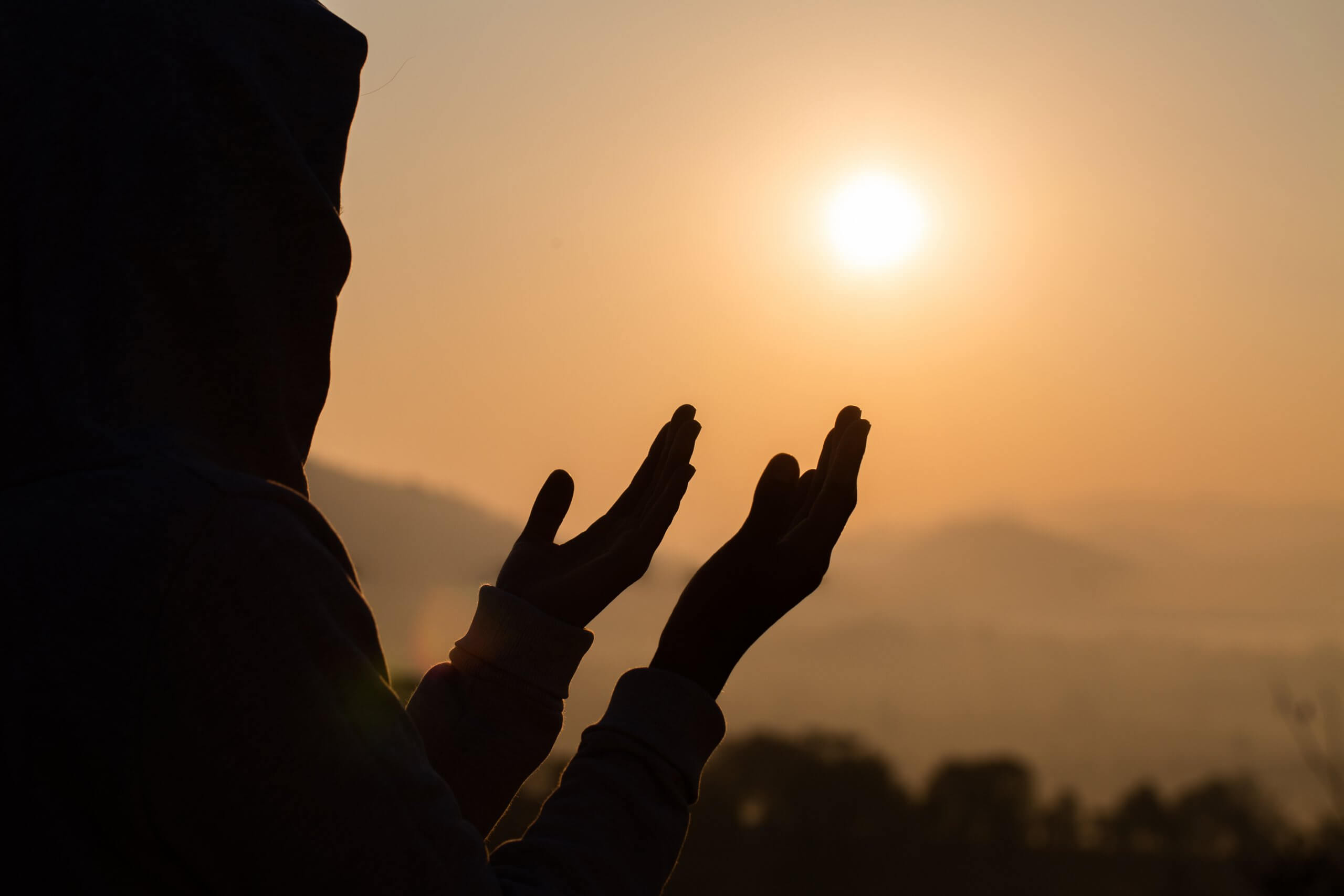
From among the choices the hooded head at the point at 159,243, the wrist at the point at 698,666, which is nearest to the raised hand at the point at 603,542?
the wrist at the point at 698,666

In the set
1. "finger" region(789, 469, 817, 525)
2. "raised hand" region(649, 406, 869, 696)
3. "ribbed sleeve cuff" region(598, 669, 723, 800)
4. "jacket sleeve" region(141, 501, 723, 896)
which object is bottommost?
"jacket sleeve" region(141, 501, 723, 896)

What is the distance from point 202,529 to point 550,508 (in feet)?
5.83

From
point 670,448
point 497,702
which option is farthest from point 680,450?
point 497,702

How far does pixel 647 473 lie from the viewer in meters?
3.16

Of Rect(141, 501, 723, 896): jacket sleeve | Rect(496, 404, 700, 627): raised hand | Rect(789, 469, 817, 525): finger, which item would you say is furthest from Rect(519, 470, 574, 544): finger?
Rect(141, 501, 723, 896): jacket sleeve

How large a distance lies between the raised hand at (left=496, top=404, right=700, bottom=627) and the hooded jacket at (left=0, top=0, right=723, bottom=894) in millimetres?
772

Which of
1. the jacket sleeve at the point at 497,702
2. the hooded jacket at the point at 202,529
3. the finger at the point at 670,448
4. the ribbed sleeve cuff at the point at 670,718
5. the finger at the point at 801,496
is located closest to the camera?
the hooded jacket at the point at 202,529

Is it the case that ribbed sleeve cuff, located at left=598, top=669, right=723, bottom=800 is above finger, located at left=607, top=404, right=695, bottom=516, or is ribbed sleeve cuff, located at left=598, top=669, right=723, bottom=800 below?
below

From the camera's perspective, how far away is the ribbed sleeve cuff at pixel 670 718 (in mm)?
2082

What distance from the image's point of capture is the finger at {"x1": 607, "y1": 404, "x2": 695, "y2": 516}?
3133 mm

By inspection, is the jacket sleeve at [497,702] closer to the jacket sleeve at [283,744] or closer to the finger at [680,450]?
the finger at [680,450]

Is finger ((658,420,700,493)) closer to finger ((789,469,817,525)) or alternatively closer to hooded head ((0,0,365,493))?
finger ((789,469,817,525))

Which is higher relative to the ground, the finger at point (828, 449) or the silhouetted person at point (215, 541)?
the finger at point (828, 449)

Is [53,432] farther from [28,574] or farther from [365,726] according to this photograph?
[365,726]
